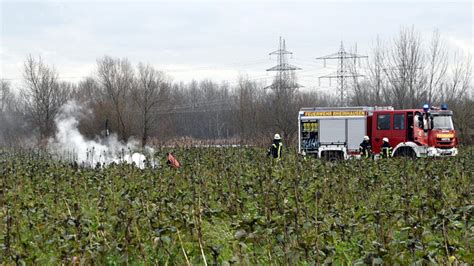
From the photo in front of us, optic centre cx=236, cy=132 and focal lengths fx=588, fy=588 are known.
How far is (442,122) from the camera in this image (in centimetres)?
2152

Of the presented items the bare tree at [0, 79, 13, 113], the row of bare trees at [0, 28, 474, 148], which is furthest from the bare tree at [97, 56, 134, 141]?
the bare tree at [0, 79, 13, 113]

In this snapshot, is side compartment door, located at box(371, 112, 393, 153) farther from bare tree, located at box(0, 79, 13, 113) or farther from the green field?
bare tree, located at box(0, 79, 13, 113)

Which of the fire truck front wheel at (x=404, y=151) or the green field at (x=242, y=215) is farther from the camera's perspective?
the fire truck front wheel at (x=404, y=151)

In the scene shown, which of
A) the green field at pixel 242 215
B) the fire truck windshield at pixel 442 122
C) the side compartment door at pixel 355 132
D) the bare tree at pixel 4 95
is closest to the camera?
the green field at pixel 242 215

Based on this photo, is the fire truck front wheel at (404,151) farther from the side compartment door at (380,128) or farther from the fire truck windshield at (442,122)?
the fire truck windshield at (442,122)

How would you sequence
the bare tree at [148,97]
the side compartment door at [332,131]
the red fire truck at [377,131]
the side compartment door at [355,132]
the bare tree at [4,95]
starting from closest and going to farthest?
1. the red fire truck at [377,131]
2. the side compartment door at [355,132]
3. the side compartment door at [332,131]
4. the bare tree at [148,97]
5. the bare tree at [4,95]

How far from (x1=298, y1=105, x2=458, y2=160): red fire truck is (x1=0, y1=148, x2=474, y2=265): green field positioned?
7.27 meters

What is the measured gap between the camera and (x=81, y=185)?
1140cm

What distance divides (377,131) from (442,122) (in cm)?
244

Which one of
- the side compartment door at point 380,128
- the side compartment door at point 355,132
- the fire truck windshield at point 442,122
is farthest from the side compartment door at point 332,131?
the fire truck windshield at point 442,122

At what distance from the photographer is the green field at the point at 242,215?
4.97 meters

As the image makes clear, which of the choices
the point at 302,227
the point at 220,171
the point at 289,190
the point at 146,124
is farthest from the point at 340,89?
the point at 302,227

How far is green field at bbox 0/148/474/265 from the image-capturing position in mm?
4969

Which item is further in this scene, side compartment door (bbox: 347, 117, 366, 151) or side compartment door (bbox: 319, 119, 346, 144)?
side compartment door (bbox: 319, 119, 346, 144)
